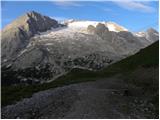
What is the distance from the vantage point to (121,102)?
56906 mm

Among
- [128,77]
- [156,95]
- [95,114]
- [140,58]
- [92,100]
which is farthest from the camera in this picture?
[140,58]

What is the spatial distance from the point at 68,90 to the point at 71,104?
36.9 ft

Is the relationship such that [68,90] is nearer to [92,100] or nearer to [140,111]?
[92,100]

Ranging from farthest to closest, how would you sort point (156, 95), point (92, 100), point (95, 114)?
point (156, 95) < point (92, 100) < point (95, 114)

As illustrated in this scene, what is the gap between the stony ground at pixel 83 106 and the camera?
1943 inches

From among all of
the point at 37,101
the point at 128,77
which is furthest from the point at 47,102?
the point at 128,77

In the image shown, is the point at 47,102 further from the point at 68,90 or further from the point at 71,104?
the point at 68,90

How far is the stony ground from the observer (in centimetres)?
4934

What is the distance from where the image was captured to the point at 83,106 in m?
51.9

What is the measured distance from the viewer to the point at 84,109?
50.2 meters

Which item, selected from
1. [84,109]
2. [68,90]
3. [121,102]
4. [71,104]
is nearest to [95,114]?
[84,109]

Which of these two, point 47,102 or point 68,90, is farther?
point 68,90

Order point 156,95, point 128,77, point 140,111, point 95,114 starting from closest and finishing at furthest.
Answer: point 95,114 → point 140,111 → point 156,95 → point 128,77

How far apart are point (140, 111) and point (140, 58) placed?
267 ft
